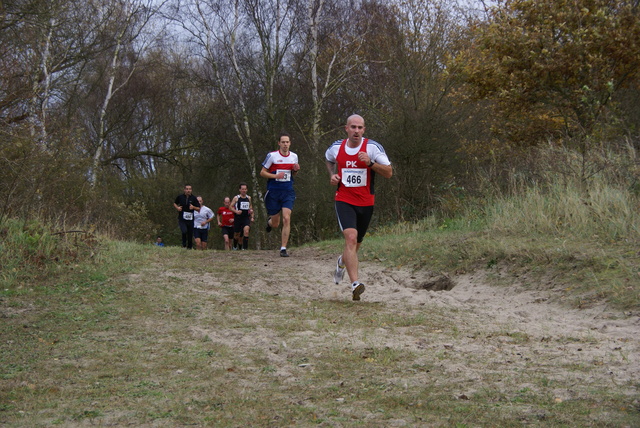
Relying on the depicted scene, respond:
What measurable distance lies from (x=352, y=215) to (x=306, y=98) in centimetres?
2115

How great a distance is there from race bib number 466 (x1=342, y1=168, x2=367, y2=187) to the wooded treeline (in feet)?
15.7

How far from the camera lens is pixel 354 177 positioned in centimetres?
816

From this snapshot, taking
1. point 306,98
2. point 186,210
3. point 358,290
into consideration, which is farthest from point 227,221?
point 358,290

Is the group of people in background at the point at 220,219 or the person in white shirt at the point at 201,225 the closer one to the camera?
the group of people in background at the point at 220,219

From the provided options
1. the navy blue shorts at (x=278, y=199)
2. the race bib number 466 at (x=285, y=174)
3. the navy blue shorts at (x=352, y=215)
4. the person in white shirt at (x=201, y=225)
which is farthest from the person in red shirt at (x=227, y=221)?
the navy blue shorts at (x=352, y=215)

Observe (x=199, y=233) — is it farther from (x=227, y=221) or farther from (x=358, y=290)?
(x=358, y=290)

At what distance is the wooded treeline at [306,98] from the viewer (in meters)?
15.1

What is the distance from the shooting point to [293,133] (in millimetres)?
28266

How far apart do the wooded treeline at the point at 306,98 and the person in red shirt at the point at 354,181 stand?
472 centimetres

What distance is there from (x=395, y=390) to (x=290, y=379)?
2.44ft

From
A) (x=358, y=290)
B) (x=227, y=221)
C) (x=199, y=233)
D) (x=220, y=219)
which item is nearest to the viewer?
(x=358, y=290)

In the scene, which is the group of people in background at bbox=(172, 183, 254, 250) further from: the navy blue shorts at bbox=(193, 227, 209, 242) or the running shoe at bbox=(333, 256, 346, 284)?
the running shoe at bbox=(333, 256, 346, 284)


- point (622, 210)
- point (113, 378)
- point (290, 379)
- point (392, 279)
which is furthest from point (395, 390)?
point (622, 210)

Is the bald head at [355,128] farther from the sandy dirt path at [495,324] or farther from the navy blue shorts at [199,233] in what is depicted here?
the navy blue shorts at [199,233]
